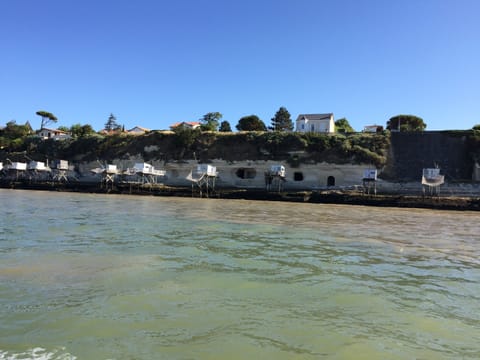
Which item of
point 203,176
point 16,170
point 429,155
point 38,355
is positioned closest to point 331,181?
point 429,155

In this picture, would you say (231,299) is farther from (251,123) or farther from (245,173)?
(251,123)

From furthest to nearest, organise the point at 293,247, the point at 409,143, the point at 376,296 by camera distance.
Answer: the point at 409,143
the point at 293,247
the point at 376,296

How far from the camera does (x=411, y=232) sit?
694 inches

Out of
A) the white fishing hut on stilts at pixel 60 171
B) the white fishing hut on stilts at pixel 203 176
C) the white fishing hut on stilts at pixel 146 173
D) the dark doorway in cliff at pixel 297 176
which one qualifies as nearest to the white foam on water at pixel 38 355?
the white fishing hut on stilts at pixel 203 176

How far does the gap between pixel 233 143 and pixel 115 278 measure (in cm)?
4922

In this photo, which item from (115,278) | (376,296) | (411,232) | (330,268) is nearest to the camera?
(376,296)

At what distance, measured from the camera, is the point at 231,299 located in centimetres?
682

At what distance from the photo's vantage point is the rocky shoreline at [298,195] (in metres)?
34.3

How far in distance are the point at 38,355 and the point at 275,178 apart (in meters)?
45.4

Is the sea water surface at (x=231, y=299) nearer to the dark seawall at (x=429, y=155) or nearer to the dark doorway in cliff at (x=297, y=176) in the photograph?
the dark seawall at (x=429, y=155)

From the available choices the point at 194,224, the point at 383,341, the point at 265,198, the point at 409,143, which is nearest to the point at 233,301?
the point at 383,341

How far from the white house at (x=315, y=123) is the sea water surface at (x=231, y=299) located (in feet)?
193

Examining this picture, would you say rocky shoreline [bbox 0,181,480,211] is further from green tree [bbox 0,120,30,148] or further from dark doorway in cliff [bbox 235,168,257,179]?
green tree [bbox 0,120,30,148]

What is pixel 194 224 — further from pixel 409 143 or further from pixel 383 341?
pixel 409 143
